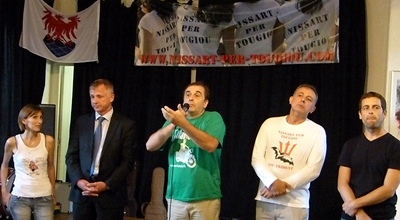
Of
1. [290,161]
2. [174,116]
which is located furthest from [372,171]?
[174,116]

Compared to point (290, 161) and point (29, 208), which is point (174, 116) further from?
point (29, 208)

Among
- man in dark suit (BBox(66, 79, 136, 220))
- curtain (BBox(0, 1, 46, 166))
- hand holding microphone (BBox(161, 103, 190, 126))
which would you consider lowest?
man in dark suit (BBox(66, 79, 136, 220))

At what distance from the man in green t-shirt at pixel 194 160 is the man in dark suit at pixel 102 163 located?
243 millimetres

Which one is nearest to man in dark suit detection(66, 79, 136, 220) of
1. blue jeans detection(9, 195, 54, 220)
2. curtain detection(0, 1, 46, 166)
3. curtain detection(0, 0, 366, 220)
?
blue jeans detection(9, 195, 54, 220)

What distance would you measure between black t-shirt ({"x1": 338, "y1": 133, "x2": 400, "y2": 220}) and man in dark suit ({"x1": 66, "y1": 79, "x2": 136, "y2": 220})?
1.45m

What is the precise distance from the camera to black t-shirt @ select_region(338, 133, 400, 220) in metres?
2.86

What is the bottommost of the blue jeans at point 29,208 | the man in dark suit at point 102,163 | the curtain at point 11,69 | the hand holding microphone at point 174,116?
the blue jeans at point 29,208

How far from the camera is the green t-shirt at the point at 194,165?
119 inches

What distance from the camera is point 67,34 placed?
5754 mm

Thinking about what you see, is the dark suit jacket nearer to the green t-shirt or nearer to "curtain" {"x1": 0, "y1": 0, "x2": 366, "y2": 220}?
the green t-shirt

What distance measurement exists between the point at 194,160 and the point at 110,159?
566 mm

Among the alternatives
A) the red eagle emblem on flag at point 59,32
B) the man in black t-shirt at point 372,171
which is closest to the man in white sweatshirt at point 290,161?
the man in black t-shirt at point 372,171

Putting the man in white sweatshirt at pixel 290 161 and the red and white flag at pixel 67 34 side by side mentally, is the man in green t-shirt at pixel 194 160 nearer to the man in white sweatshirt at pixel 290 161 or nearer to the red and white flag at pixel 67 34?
the man in white sweatshirt at pixel 290 161

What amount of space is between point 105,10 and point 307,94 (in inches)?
133
